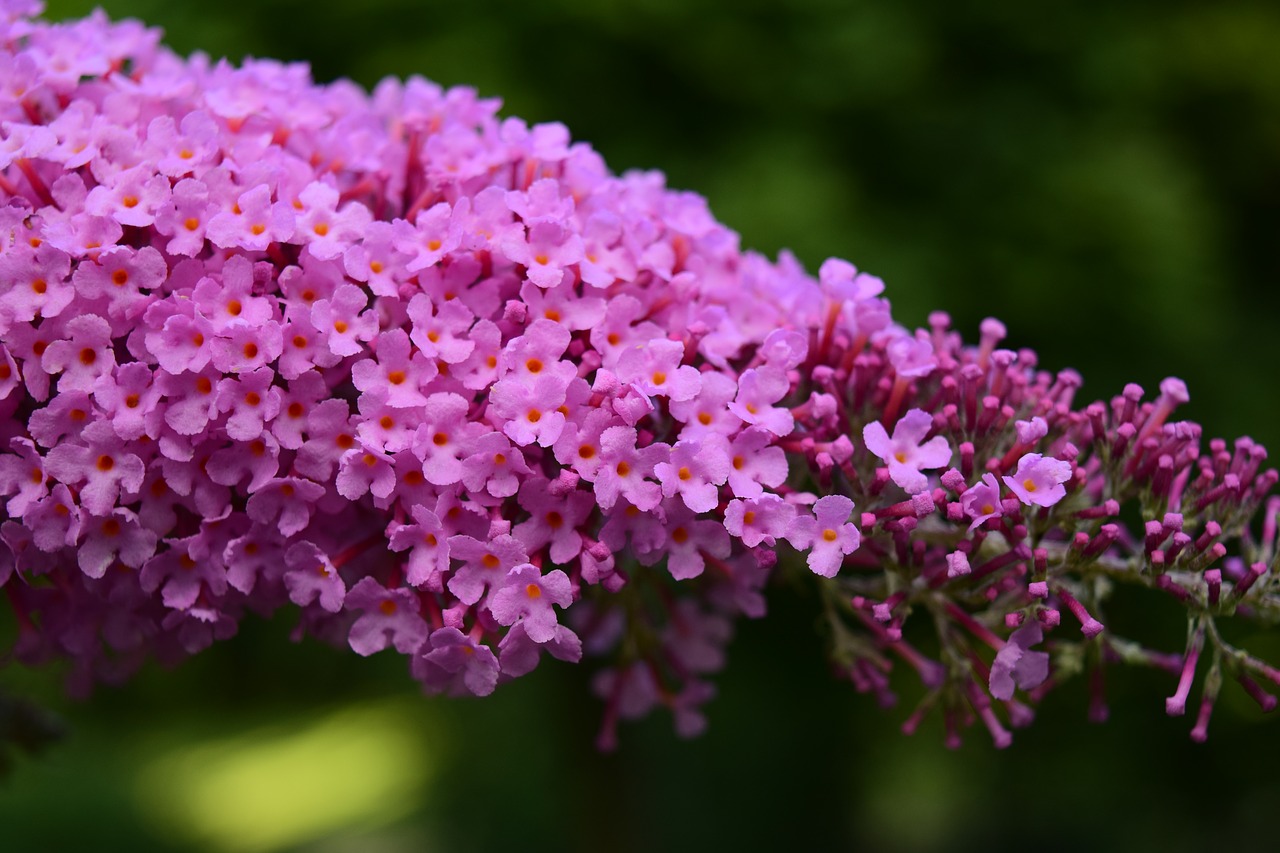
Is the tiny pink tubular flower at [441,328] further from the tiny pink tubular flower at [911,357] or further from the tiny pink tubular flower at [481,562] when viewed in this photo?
the tiny pink tubular flower at [911,357]

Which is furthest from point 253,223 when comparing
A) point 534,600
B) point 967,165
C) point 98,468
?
point 967,165

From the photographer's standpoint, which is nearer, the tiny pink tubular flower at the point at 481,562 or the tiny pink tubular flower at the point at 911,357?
the tiny pink tubular flower at the point at 481,562

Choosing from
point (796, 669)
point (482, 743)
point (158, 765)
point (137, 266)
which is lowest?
point (158, 765)

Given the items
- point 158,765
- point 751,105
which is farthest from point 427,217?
point 158,765

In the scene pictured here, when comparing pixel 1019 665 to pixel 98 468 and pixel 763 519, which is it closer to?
pixel 763 519

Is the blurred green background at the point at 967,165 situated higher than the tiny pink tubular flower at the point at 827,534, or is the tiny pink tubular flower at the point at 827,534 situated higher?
the tiny pink tubular flower at the point at 827,534

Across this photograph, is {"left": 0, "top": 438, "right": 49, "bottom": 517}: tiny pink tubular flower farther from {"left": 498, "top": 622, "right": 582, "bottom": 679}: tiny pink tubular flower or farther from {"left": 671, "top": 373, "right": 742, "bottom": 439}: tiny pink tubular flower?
{"left": 671, "top": 373, "right": 742, "bottom": 439}: tiny pink tubular flower

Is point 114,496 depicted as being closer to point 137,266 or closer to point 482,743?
point 137,266

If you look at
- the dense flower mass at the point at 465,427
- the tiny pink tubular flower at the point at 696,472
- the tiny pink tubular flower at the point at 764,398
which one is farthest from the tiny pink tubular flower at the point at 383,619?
the tiny pink tubular flower at the point at 764,398
